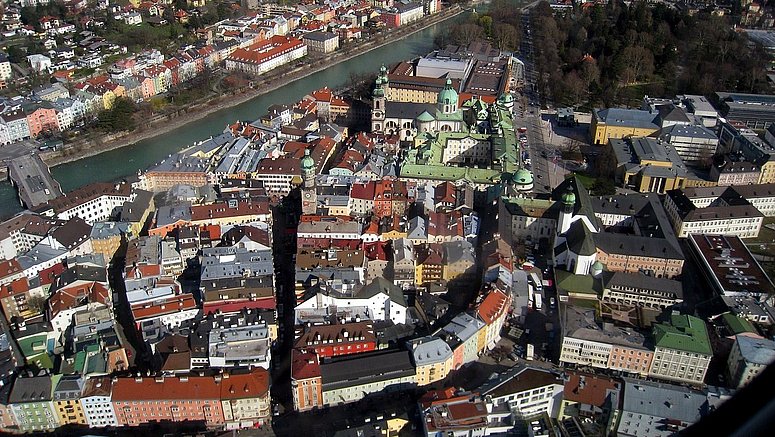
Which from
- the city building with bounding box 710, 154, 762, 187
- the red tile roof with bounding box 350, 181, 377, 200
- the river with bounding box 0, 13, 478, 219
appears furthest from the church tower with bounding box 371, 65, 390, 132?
the city building with bounding box 710, 154, 762, 187

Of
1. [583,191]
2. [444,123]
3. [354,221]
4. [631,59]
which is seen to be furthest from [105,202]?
[631,59]

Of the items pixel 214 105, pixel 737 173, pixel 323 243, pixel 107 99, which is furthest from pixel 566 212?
pixel 107 99

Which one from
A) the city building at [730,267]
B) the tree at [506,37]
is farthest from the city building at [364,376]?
the tree at [506,37]

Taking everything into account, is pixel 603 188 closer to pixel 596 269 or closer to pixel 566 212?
pixel 566 212

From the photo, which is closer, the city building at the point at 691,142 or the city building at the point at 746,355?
the city building at the point at 746,355

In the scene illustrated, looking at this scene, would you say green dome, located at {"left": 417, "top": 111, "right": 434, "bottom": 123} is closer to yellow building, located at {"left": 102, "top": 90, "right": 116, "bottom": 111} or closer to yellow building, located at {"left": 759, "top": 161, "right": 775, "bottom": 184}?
yellow building, located at {"left": 759, "top": 161, "right": 775, "bottom": 184}

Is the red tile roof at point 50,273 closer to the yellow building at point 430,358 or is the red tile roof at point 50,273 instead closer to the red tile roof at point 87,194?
the red tile roof at point 87,194
